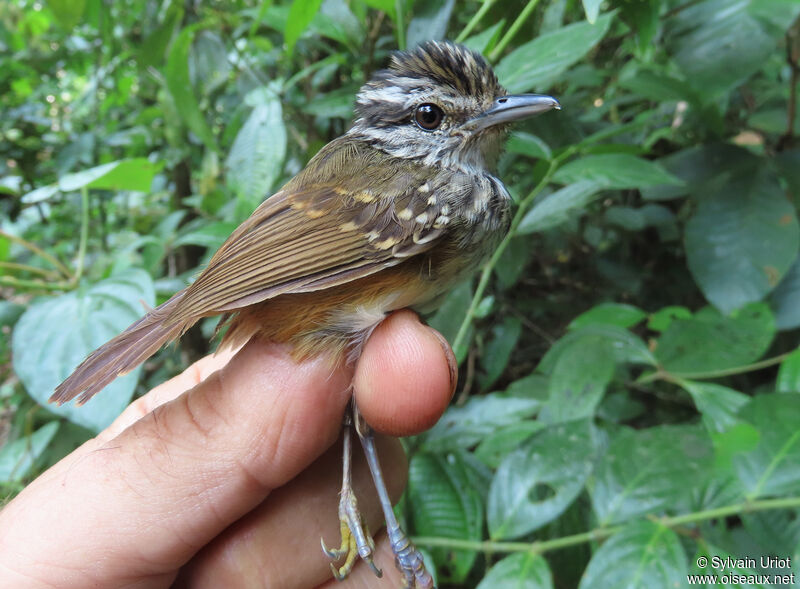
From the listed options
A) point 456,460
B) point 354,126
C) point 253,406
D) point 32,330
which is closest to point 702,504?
point 456,460

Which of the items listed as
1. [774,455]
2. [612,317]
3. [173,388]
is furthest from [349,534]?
[612,317]

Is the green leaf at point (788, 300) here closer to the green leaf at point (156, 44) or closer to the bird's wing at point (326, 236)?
the bird's wing at point (326, 236)

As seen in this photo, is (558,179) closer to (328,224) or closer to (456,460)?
(328,224)

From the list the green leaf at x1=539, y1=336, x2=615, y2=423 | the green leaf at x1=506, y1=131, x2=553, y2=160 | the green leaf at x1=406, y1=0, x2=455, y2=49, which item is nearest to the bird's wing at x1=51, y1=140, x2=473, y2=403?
the green leaf at x1=506, y1=131, x2=553, y2=160

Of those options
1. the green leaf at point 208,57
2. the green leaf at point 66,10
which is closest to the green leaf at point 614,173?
the green leaf at point 66,10

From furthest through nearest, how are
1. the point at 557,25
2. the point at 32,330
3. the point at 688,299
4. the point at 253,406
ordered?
the point at 688,299, the point at 557,25, the point at 32,330, the point at 253,406

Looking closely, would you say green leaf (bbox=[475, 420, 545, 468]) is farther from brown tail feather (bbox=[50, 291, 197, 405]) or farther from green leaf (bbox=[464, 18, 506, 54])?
green leaf (bbox=[464, 18, 506, 54])

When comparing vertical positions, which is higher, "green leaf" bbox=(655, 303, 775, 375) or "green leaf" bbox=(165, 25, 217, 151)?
"green leaf" bbox=(165, 25, 217, 151)
